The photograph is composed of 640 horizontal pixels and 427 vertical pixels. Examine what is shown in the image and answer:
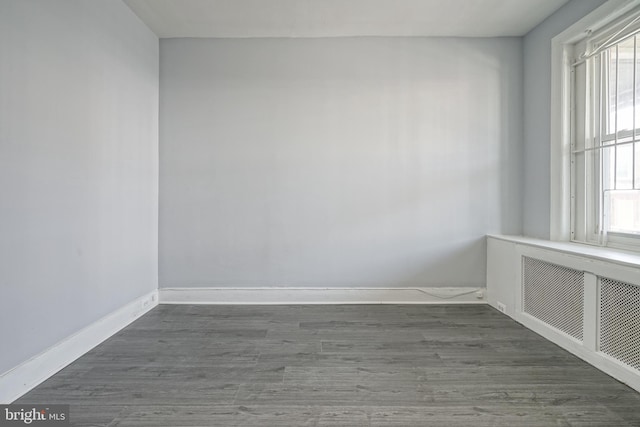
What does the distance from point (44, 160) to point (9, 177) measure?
0.25 m

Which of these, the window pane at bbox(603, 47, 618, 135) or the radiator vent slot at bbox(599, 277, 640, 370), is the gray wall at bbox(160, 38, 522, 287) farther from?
the radiator vent slot at bbox(599, 277, 640, 370)

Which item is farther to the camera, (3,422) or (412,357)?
(412,357)

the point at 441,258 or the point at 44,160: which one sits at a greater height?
the point at 44,160

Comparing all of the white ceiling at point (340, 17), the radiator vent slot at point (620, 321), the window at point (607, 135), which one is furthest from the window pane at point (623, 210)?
the white ceiling at point (340, 17)

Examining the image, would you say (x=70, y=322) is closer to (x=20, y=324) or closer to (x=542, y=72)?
(x=20, y=324)

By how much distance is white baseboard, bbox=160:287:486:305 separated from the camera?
336cm

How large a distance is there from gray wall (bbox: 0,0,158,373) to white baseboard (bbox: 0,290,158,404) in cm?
5

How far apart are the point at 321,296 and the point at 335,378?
1435mm

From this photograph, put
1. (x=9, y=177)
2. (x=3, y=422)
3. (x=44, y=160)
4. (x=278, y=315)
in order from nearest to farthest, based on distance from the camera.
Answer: (x=3, y=422), (x=9, y=177), (x=44, y=160), (x=278, y=315)

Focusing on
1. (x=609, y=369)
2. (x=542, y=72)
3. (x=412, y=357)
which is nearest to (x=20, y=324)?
(x=412, y=357)

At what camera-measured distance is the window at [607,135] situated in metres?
2.34

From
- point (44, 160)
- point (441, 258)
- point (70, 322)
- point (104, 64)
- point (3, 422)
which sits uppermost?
point (104, 64)

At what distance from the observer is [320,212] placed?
11.1 feet

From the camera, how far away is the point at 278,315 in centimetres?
304
